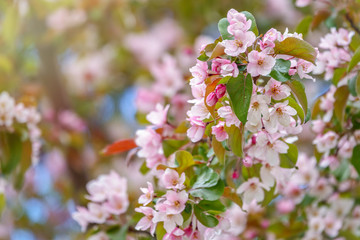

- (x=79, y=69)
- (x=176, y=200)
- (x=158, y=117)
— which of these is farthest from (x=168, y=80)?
(x=79, y=69)

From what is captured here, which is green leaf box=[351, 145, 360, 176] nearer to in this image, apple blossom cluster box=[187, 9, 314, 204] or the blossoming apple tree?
the blossoming apple tree

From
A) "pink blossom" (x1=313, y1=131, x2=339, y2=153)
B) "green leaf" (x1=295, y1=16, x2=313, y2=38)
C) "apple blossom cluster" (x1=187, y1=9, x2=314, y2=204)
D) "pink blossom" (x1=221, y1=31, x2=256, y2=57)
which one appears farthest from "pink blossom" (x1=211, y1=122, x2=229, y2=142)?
"green leaf" (x1=295, y1=16, x2=313, y2=38)

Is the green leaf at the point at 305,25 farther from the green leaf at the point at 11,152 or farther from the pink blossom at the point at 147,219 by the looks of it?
the green leaf at the point at 11,152

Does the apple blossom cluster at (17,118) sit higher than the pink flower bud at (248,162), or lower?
higher

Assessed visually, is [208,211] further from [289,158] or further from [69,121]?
[69,121]

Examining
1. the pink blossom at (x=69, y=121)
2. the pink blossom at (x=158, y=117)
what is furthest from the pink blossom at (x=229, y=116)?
the pink blossom at (x=69, y=121)

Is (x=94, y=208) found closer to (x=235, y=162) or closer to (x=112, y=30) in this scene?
(x=235, y=162)
